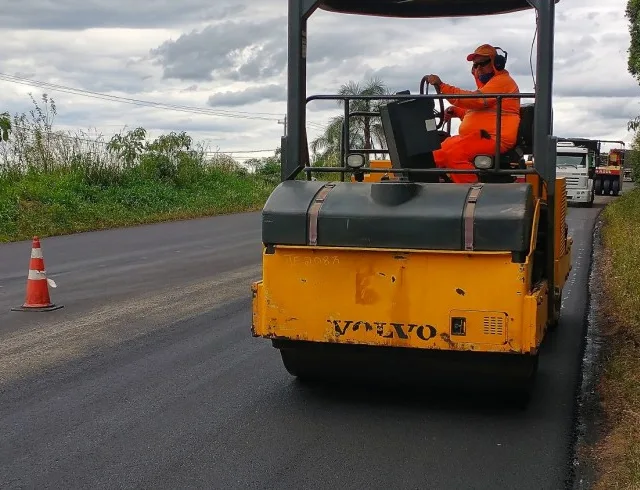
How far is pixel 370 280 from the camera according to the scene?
5.68 m

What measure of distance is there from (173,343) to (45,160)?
17.3m

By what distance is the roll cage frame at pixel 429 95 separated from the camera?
19.6ft

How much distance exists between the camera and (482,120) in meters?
6.64

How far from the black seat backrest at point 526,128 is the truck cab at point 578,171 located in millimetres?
25684

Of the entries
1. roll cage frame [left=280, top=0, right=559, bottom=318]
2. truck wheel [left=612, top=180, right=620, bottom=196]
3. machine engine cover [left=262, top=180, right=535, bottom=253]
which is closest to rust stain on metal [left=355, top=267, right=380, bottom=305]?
machine engine cover [left=262, top=180, right=535, bottom=253]

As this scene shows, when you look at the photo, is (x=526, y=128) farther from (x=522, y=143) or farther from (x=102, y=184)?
(x=102, y=184)

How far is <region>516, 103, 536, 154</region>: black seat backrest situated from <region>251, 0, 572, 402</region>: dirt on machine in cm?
50

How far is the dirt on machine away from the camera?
5.42 m

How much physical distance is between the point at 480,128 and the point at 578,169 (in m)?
27.5

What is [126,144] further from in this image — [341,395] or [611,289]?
[341,395]

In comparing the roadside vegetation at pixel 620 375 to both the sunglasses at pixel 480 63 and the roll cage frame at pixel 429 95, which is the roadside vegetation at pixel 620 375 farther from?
the sunglasses at pixel 480 63

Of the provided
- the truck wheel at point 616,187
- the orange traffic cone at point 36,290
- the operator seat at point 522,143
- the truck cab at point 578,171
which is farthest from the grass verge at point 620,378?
the truck wheel at point 616,187

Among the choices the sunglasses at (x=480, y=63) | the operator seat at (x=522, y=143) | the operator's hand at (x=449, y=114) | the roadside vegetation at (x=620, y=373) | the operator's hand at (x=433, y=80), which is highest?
the sunglasses at (x=480, y=63)

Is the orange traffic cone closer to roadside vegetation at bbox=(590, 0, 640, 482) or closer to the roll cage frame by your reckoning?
the roll cage frame
